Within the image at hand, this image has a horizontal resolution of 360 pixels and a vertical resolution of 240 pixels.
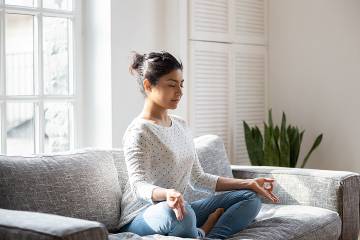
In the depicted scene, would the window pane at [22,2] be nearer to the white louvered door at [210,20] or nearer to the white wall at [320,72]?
the white louvered door at [210,20]

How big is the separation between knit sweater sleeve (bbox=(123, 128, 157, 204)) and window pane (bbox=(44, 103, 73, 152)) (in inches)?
37.1

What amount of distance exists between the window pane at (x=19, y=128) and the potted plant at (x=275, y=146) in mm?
1538

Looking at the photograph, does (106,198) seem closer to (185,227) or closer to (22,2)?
(185,227)

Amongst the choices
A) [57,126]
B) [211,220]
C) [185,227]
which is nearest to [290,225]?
[211,220]

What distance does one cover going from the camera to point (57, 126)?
11.6 feet

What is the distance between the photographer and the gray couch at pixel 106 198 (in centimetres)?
198

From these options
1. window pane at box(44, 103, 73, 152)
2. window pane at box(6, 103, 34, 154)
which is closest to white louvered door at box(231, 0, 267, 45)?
window pane at box(44, 103, 73, 152)

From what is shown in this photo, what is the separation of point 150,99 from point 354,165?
6.79 feet

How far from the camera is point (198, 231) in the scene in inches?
102

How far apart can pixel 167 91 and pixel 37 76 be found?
1002 mm

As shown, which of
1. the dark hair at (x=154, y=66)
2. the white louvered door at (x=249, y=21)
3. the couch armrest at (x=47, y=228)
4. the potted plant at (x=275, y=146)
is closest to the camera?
the couch armrest at (x=47, y=228)

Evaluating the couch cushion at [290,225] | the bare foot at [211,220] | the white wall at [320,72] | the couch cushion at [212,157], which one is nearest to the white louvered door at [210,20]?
the white wall at [320,72]

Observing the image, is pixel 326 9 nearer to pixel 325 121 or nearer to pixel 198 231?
A: pixel 325 121

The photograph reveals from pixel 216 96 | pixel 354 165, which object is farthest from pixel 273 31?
pixel 354 165
